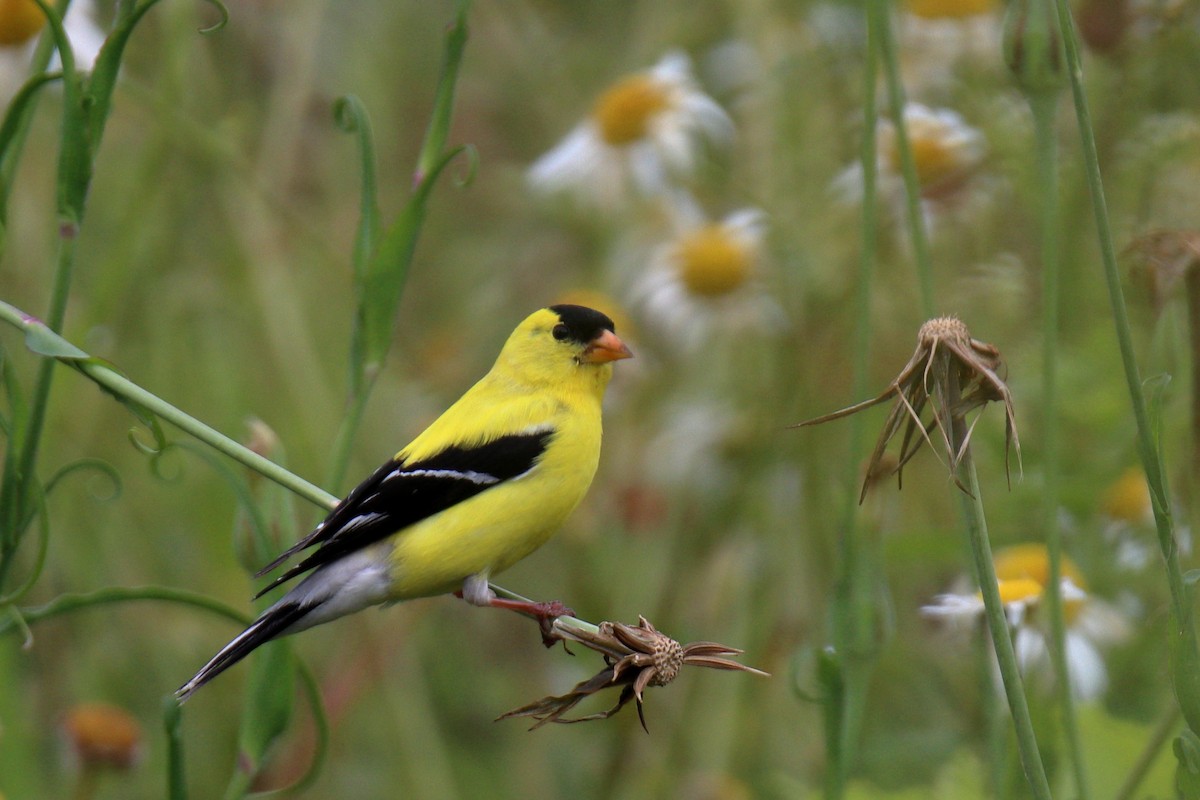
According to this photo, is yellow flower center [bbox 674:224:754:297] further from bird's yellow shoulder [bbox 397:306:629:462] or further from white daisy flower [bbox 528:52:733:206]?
bird's yellow shoulder [bbox 397:306:629:462]

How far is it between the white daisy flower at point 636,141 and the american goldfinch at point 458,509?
53.5 inches

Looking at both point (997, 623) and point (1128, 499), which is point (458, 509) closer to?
point (997, 623)

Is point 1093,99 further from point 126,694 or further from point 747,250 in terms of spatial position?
point 126,694

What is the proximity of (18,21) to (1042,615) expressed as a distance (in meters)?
2.60

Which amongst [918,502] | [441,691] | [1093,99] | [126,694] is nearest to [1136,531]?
[918,502]

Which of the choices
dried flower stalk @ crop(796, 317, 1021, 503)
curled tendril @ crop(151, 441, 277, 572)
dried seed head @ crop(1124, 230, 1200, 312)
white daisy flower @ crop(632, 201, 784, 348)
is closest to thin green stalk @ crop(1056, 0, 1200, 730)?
dried flower stalk @ crop(796, 317, 1021, 503)

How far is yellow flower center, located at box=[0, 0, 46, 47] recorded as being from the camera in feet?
9.75

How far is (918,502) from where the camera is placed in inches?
131

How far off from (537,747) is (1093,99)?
214 centimetres

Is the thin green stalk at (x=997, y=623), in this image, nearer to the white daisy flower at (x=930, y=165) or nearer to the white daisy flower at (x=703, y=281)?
the white daisy flower at (x=930, y=165)

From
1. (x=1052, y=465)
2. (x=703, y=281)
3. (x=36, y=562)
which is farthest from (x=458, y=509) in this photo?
(x=703, y=281)

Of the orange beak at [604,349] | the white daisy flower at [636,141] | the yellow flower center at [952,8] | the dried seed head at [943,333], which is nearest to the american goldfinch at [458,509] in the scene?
the orange beak at [604,349]

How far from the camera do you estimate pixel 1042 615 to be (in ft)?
6.73

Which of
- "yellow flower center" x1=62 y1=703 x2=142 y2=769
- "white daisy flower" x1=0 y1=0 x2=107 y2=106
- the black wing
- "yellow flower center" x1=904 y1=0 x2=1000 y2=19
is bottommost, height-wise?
"yellow flower center" x1=62 y1=703 x2=142 y2=769
